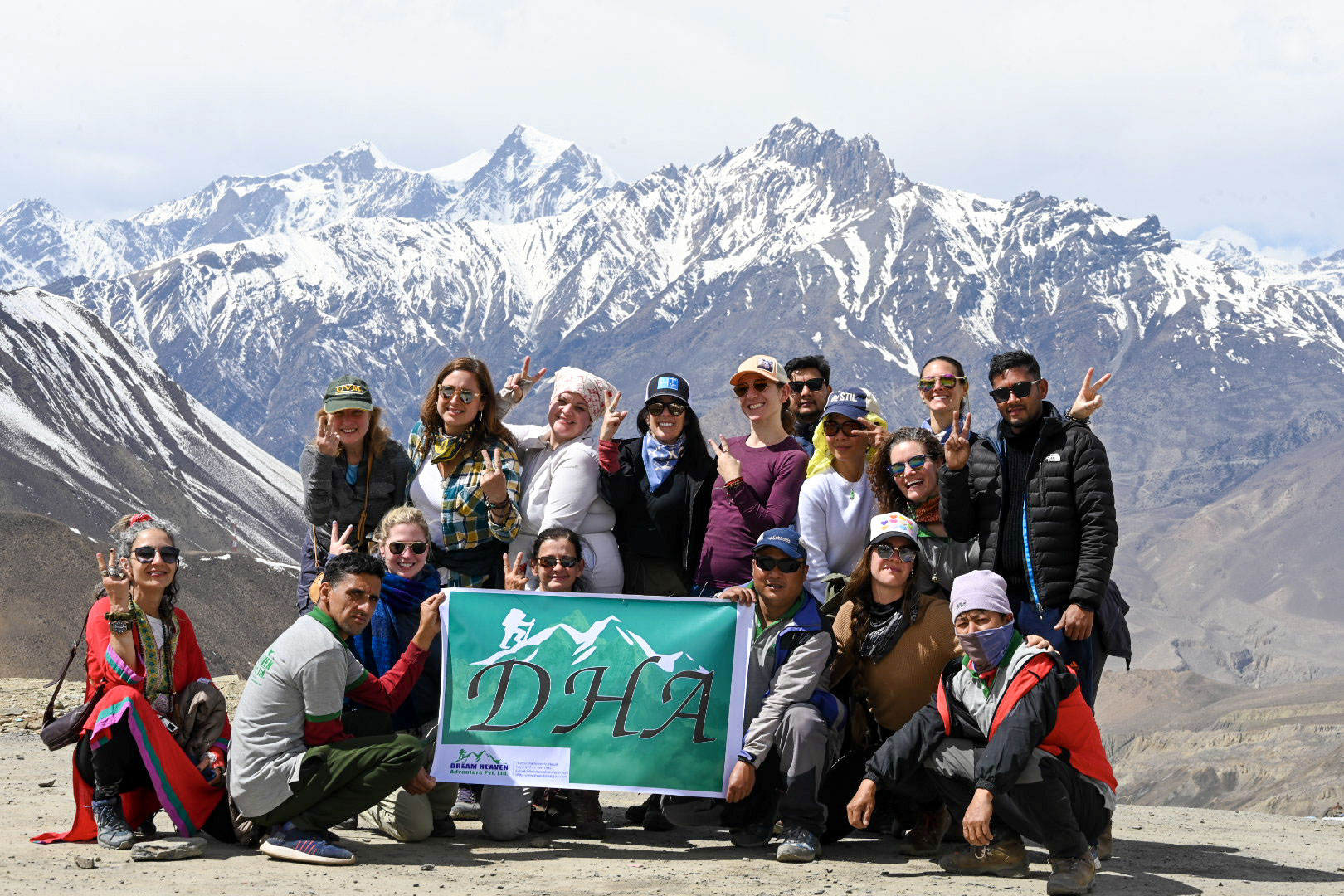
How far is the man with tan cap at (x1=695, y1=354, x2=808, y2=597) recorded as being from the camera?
803cm

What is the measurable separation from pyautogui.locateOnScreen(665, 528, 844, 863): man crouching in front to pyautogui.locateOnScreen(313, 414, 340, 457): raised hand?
250 centimetres

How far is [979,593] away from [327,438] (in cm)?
386

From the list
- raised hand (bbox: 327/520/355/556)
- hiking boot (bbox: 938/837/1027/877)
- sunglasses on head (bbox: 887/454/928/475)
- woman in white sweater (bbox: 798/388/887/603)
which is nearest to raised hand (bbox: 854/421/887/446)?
woman in white sweater (bbox: 798/388/887/603)

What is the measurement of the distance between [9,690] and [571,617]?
42.1ft

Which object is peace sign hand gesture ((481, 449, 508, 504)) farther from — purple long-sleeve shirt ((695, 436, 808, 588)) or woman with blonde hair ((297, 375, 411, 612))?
purple long-sleeve shirt ((695, 436, 808, 588))

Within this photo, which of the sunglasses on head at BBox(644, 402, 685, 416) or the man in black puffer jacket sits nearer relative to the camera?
the man in black puffer jacket

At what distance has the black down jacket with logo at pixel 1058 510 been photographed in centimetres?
725

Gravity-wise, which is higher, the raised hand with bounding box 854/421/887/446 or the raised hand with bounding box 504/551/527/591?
the raised hand with bounding box 854/421/887/446

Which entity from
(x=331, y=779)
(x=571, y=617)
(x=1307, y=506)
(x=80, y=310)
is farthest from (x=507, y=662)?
(x=1307, y=506)

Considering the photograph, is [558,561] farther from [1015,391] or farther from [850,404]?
[1015,391]

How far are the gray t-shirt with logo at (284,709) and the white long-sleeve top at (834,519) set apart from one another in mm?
2621

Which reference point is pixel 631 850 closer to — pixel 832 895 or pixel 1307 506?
pixel 832 895

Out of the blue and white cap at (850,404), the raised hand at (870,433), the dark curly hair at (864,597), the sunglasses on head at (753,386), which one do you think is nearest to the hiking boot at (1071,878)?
the dark curly hair at (864,597)

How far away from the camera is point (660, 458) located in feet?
27.1
